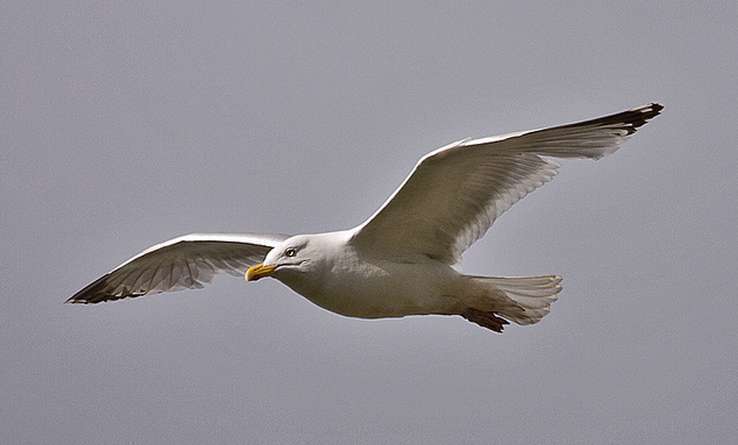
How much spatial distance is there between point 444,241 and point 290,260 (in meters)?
0.75

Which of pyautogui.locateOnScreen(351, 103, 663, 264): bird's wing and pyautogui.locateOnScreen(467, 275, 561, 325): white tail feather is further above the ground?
pyautogui.locateOnScreen(351, 103, 663, 264): bird's wing

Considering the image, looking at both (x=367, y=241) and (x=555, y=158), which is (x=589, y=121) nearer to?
(x=555, y=158)

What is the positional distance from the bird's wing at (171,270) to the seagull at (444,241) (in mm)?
1412

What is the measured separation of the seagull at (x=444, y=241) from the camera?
6.54 m

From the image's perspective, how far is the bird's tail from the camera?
723 centimetres

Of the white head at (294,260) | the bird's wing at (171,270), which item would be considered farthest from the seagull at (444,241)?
the bird's wing at (171,270)

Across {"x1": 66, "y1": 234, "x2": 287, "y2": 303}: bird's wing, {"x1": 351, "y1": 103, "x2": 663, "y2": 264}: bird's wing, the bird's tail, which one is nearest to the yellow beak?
{"x1": 351, "y1": 103, "x2": 663, "y2": 264}: bird's wing

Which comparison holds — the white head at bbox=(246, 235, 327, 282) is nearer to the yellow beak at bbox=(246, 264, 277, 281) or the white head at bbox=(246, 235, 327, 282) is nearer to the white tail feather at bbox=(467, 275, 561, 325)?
the yellow beak at bbox=(246, 264, 277, 281)

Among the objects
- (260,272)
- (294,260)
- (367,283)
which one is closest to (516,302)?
(367,283)

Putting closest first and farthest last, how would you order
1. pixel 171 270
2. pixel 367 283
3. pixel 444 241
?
pixel 367 283 → pixel 444 241 → pixel 171 270

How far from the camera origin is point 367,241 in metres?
6.96

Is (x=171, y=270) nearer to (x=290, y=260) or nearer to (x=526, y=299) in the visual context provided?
(x=290, y=260)

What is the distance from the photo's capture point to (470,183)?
22.8 ft

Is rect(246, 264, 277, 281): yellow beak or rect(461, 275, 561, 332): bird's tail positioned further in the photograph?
rect(461, 275, 561, 332): bird's tail
